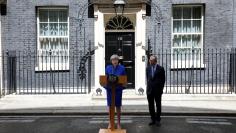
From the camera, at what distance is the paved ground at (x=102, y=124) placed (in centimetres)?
1162

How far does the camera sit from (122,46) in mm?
18625

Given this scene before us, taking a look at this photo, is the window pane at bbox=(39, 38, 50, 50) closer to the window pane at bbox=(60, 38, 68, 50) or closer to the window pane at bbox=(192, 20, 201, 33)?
the window pane at bbox=(60, 38, 68, 50)

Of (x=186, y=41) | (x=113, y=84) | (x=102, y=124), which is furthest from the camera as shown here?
(x=186, y=41)

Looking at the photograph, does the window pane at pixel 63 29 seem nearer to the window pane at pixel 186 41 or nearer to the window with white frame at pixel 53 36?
the window with white frame at pixel 53 36

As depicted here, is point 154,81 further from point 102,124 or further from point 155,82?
point 102,124

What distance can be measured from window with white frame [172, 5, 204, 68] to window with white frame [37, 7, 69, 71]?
13.2ft

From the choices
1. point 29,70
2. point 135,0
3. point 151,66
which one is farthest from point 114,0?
point 151,66

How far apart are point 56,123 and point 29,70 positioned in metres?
6.17

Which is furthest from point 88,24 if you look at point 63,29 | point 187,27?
point 187,27

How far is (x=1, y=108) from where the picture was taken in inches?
595

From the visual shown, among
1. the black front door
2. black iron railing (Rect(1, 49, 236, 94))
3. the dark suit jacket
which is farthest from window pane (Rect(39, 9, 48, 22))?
the dark suit jacket

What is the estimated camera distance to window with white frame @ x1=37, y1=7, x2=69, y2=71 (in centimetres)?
1861

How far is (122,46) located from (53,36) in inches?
103

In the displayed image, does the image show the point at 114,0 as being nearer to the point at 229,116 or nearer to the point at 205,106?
the point at 205,106
